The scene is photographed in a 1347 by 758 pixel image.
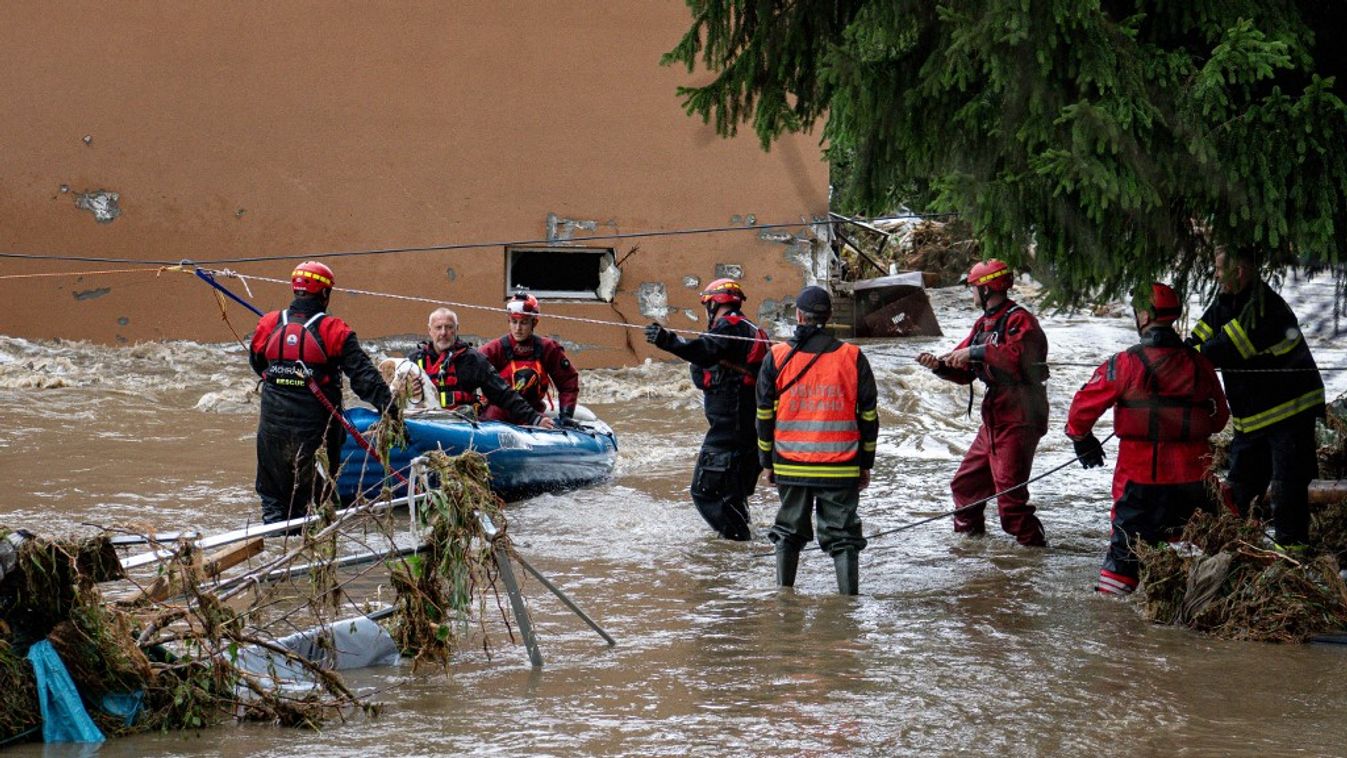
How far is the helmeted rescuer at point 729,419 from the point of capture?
9383 millimetres

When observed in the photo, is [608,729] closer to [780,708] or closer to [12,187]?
[780,708]

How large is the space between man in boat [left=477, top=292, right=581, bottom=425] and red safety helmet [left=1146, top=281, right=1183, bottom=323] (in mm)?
4764

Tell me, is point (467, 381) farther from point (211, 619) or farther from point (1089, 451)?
point (211, 619)

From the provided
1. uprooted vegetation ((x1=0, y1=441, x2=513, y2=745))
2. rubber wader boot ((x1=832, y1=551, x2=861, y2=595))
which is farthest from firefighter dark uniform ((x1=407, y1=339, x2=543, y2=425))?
uprooted vegetation ((x1=0, y1=441, x2=513, y2=745))

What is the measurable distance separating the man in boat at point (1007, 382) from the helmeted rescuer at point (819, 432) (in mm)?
1424

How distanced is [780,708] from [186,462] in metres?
7.99

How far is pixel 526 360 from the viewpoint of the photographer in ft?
37.0

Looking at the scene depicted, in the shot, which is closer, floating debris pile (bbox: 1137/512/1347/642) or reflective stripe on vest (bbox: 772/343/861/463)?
floating debris pile (bbox: 1137/512/1347/642)

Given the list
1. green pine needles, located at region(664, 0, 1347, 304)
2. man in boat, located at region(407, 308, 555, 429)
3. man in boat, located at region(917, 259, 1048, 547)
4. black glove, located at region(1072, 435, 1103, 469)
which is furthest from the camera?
man in boat, located at region(407, 308, 555, 429)

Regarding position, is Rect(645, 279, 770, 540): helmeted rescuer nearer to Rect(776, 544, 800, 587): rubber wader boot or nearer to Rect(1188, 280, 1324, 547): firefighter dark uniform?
Rect(776, 544, 800, 587): rubber wader boot

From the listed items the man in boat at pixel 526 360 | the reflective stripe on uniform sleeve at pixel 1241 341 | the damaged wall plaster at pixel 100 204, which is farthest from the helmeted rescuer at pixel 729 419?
the damaged wall plaster at pixel 100 204

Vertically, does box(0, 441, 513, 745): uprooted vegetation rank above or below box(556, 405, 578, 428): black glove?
below

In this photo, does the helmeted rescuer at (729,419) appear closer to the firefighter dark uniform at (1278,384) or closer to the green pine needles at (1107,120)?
the green pine needles at (1107,120)

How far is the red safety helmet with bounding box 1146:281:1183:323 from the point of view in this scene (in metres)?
7.66
